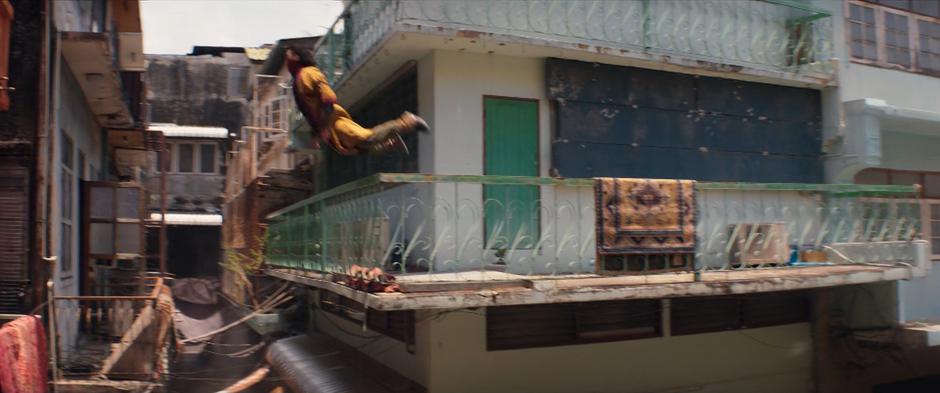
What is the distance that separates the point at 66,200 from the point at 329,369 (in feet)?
14.1

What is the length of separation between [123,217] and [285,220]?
344cm

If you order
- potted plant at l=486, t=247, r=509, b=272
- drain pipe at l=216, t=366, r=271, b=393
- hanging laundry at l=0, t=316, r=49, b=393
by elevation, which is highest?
potted plant at l=486, t=247, r=509, b=272

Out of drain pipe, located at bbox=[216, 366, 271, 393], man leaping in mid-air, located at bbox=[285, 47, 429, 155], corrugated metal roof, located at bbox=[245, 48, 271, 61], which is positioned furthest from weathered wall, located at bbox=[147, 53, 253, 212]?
man leaping in mid-air, located at bbox=[285, 47, 429, 155]

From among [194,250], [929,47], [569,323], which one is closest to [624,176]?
[569,323]

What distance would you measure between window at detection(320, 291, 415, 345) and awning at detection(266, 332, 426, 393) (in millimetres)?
494

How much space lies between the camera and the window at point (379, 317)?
8.73 m

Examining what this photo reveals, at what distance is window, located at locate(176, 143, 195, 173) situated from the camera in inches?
1079

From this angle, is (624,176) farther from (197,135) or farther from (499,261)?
(197,135)

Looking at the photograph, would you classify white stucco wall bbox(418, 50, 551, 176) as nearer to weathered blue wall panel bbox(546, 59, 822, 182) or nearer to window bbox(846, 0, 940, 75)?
weathered blue wall panel bbox(546, 59, 822, 182)

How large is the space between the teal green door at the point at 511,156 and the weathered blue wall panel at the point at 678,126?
1.10ft

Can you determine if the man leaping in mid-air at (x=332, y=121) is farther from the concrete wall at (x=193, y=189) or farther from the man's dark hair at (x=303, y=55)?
the concrete wall at (x=193, y=189)

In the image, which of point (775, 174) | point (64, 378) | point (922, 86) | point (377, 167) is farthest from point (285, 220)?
point (922, 86)

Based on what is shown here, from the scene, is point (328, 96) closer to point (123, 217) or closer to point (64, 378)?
point (64, 378)

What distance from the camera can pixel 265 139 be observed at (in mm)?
17594
